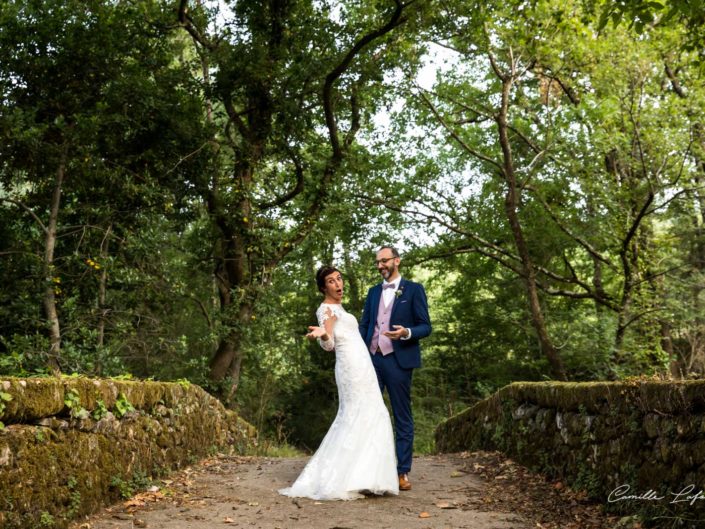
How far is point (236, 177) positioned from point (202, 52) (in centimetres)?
259

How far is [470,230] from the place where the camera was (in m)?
18.6

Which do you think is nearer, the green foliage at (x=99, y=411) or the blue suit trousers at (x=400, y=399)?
the green foliage at (x=99, y=411)

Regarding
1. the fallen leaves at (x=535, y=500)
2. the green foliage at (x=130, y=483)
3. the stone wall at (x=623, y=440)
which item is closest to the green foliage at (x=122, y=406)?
the green foliage at (x=130, y=483)

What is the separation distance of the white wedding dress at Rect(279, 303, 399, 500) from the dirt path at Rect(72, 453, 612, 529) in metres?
0.15

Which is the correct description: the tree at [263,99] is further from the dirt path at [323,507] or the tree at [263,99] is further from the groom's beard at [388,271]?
the groom's beard at [388,271]

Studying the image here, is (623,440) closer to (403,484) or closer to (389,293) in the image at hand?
(403,484)

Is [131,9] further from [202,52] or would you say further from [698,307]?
[698,307]

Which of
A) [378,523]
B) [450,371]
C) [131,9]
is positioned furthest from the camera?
[450,371]

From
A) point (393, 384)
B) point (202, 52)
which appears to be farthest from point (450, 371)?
point (393, 384)

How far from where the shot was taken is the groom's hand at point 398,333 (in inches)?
236

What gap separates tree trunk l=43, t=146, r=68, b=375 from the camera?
8.75m

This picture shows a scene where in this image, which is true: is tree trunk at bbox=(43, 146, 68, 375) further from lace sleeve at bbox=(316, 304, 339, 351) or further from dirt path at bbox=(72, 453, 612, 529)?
lace sleeve at bbox=(316, 304, 339, 351)

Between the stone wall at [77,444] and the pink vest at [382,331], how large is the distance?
225cm

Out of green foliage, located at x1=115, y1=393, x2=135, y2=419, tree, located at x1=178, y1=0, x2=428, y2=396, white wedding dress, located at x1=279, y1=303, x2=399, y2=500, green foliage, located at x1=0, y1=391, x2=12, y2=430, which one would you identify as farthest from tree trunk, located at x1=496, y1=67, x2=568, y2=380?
green foliage, located at x1=0, y1=391, x2=12, y2=430
